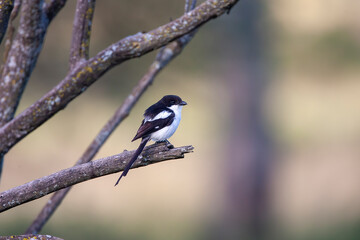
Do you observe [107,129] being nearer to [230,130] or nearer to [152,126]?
[152,126]

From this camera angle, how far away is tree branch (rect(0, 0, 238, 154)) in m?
4.33

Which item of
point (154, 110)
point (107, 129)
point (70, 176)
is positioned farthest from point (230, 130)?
point (70, 176)

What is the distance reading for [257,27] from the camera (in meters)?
10.5

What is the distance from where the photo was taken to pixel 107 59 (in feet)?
14.3

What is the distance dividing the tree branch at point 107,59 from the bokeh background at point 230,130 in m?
5.22

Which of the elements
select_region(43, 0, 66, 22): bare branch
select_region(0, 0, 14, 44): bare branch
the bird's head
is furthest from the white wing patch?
select_region(0, 0, 14, 44): bare branch

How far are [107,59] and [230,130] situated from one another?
6.66 m

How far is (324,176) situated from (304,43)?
11.5ft

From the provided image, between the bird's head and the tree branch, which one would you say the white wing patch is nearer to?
the bird's head

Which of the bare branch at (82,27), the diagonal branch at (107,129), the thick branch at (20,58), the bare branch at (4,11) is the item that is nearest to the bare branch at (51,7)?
the thick branch at (20,58)

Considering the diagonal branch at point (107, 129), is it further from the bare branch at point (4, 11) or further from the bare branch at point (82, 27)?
the bare branch at point (4, 11)

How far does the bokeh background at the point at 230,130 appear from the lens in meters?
10.5

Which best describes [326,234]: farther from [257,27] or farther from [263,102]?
[257,27]

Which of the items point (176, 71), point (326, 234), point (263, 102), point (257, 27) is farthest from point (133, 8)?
point (326, 234)
